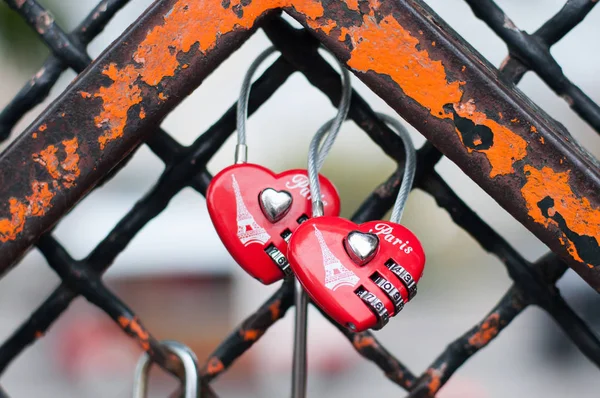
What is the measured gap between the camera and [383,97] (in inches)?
17.7

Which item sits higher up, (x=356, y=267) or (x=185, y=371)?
(x=356, y=267)

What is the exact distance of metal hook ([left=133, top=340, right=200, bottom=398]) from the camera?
0.56 metres

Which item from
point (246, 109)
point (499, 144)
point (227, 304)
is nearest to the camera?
point (499, 144)

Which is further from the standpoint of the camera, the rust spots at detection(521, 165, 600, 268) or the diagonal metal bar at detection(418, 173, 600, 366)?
the diagonal metal bar at detection(418, 173, 600, 366)

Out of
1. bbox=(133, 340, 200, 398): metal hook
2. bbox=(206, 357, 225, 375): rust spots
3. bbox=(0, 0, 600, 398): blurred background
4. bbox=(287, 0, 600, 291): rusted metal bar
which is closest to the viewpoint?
bbox=(287, 0, 600, 291): rusted metal bar

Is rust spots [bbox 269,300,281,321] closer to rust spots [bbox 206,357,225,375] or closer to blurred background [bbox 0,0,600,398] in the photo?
rust spots [bbox 206,357,225,375]

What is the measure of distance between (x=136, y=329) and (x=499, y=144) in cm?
39

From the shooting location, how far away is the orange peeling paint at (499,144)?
433mm

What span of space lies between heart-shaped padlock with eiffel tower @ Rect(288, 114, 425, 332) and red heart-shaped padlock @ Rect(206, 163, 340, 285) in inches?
1.8

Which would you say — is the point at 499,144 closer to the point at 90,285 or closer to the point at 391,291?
the point at 391,291

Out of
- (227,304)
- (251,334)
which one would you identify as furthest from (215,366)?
(227,304)

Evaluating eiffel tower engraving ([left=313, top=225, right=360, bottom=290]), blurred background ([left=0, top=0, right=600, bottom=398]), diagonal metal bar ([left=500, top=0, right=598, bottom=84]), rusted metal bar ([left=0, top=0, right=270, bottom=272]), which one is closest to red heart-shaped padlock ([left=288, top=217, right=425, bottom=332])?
eiffel tower engraving ([left=313, top=225, right=360, bottom=290])

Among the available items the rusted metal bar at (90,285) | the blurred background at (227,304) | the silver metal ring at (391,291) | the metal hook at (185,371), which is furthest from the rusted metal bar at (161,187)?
the blurred background at (227,304)

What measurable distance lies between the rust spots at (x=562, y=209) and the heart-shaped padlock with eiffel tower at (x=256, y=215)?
0.55 ft
